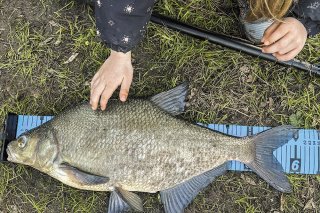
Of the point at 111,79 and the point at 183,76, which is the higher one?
the point at 183,76

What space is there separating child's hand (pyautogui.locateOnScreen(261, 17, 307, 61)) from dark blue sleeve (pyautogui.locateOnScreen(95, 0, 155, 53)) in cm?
73

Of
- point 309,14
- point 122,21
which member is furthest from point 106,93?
point 309,14

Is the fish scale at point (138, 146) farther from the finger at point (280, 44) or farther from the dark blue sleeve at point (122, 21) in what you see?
the finger at point (280, 44)

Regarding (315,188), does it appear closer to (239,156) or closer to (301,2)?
(239,156)

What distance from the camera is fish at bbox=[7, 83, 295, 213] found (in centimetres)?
301

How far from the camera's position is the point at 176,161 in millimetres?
3037

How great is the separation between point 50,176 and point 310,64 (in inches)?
79.5

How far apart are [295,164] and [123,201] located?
1.24 meters

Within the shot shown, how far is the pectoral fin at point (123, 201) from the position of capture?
10.1 feet

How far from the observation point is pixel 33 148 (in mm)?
3004

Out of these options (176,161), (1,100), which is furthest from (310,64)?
(1,100)

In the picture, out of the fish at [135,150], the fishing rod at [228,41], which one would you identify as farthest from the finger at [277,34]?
the fish at [135,150]

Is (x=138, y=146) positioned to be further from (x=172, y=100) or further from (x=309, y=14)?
A: (x=309, y=14)

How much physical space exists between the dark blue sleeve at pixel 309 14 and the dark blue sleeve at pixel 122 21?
37.5 inches
